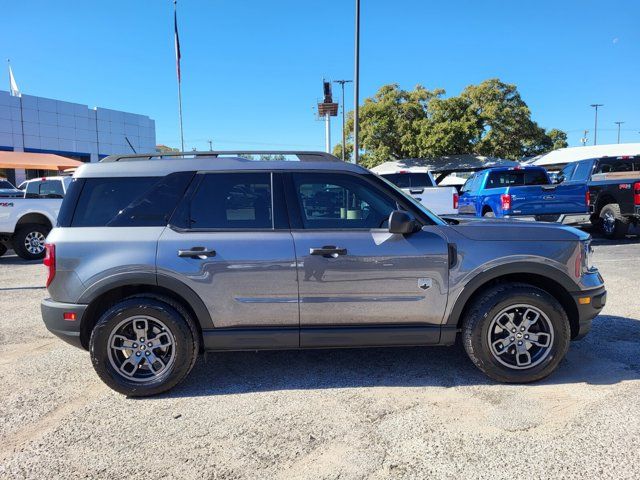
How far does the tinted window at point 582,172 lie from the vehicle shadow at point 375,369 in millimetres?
8527

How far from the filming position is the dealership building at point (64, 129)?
32.6m

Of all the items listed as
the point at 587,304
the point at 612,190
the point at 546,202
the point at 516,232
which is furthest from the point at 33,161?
the point at 587,304

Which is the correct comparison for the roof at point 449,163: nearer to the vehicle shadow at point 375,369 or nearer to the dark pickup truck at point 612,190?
the dark pickup truck at point 612,190

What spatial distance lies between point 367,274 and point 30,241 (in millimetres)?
9642

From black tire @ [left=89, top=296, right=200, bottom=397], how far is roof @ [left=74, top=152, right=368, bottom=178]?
3.30 ft

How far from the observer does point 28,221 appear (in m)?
10.4

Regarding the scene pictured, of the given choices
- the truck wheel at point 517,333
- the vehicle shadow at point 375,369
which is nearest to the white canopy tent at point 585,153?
the vehicle shadow at point 375,369

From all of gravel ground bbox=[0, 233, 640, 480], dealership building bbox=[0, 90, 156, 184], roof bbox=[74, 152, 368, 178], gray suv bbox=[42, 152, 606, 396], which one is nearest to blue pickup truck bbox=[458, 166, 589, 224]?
gravel ground bbox=[0, 233, 640, 480]

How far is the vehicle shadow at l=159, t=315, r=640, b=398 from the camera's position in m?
3.87

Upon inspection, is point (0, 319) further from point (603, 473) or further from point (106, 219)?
point (603, 473)

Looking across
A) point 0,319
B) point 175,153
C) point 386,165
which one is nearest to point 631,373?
point 175,153

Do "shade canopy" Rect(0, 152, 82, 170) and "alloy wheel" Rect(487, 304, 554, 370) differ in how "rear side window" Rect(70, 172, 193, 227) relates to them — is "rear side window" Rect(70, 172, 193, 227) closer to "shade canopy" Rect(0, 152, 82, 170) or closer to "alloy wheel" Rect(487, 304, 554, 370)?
"alloy wheel" Rect(487, 304, 554, 370)

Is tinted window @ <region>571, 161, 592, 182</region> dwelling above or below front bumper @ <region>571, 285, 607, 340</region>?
above

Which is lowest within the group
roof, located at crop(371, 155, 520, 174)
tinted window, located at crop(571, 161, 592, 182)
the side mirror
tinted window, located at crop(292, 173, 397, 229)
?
the side mirror
